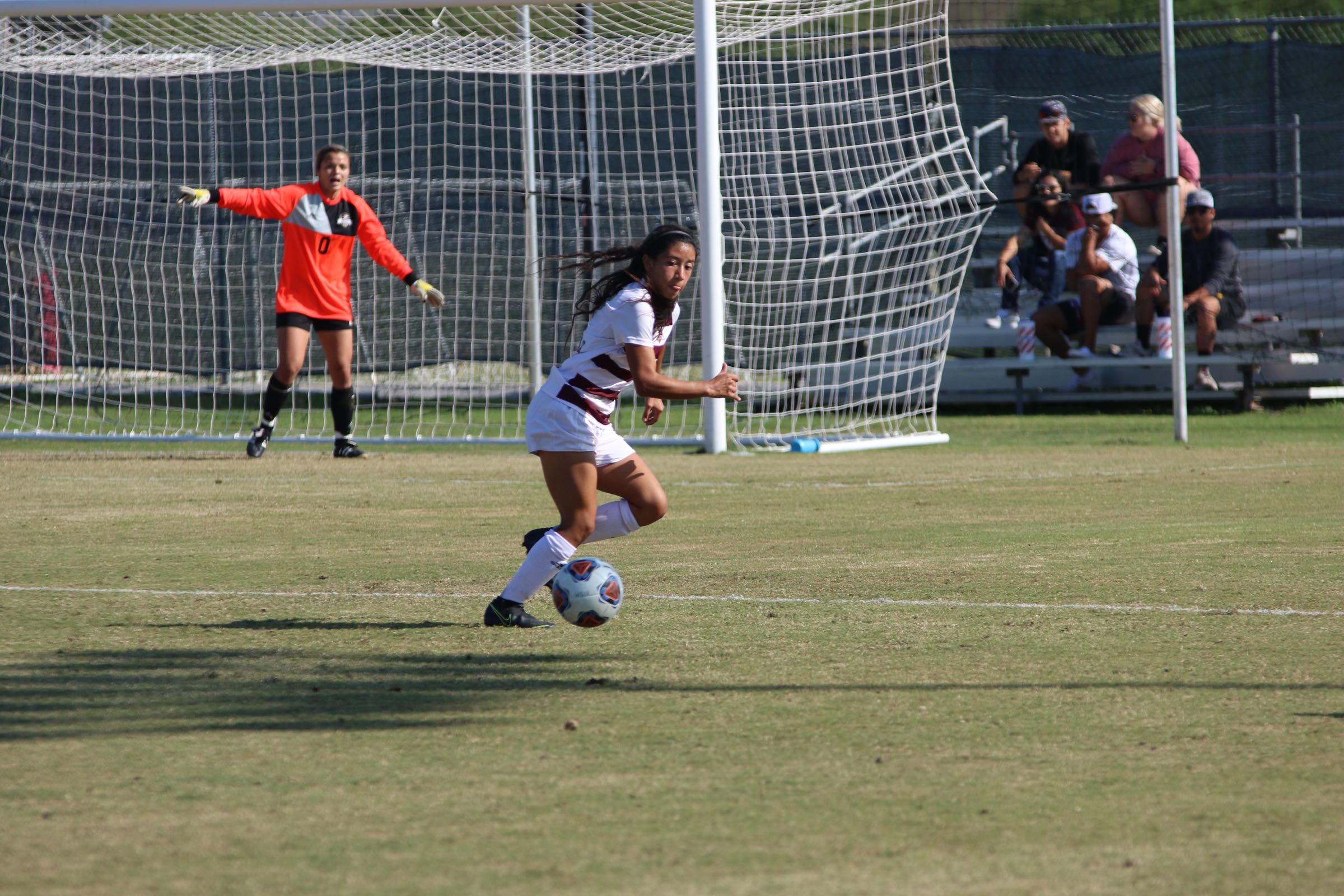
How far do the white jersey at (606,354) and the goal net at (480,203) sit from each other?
6.26 m

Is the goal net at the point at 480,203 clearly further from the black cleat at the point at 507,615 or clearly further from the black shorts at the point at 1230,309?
the black cleat at the point at 507,615

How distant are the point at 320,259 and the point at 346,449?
59.8 inches

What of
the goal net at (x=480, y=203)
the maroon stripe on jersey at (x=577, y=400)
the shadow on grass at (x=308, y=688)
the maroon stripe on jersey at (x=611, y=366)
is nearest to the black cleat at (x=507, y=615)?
the shadow on grass at (x=308, y=688)

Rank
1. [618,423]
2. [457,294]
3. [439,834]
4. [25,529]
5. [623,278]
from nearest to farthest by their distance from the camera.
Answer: [439,834] < [623,278] < [25,529] < [618,423] < [457,294]

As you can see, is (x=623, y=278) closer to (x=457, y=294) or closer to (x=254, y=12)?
(x=254, y=12)

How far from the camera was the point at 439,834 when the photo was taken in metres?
3.36

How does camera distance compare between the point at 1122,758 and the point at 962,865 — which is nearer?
the point at 962,865

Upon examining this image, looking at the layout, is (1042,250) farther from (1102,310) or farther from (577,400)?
(577,400)

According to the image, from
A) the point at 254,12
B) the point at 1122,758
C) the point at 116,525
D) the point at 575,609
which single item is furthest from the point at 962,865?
the point at 254,12

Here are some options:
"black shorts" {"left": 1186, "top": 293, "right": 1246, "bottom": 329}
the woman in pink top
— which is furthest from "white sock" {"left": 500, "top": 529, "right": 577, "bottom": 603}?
"black shorts" {"left": 1186, "top": 293, "right": 1246, "bottom": 329}

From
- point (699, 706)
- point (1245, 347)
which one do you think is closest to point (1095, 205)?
point (1245, 347)

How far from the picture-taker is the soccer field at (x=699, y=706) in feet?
10.5

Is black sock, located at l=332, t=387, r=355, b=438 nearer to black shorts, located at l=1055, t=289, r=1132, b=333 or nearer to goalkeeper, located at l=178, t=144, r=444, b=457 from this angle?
goalkeeper, located at l=178, t=144, r=444, b=457

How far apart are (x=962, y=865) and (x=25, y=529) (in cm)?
683
